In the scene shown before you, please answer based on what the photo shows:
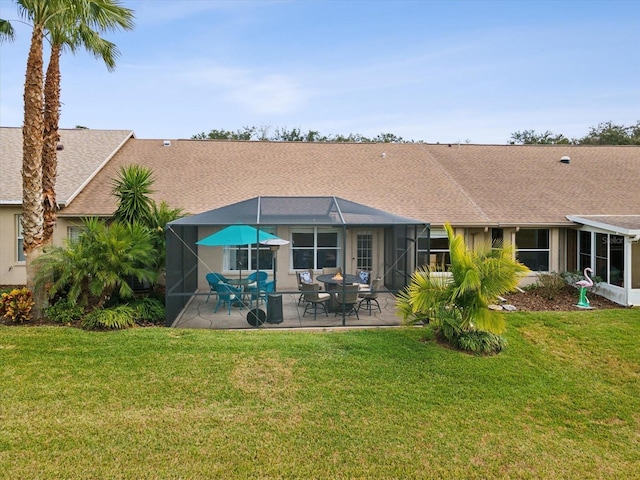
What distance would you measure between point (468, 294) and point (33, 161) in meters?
9.86

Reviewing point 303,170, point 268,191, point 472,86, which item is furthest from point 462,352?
point 472,86

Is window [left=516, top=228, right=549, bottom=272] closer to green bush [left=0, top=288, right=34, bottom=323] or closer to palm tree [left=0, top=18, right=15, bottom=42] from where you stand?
green bush [left=0, top=288, right=34, bottom=323]

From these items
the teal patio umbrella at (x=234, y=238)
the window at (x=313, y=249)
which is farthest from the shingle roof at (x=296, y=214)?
the window at (x=313, y=249)

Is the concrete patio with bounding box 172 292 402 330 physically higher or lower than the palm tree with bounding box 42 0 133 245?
lower

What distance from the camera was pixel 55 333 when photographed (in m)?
8.28

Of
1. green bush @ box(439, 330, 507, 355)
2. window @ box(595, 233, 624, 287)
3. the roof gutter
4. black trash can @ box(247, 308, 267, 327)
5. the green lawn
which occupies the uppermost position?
the roof gutter

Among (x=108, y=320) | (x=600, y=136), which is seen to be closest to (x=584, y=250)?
(x=108, y=320)

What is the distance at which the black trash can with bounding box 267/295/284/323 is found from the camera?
9.53m

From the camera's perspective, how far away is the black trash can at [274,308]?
9.53 metres

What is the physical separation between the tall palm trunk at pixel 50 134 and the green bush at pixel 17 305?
1.33 m

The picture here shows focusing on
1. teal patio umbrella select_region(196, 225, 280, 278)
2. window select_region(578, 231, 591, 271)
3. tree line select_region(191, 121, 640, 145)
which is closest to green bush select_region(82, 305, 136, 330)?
teal patio umbrella select_region(196, 225, 280, 278)

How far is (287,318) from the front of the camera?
10.2 meters

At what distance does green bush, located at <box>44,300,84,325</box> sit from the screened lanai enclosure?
2163 millimetres

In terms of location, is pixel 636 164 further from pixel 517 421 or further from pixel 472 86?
pixel 517 421
